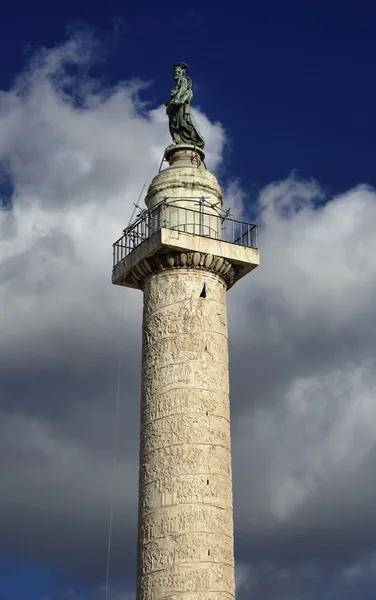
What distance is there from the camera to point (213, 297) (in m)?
25.9

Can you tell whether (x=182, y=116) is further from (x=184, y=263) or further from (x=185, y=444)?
(x=185, y=444)

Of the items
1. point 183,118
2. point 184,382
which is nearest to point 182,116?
point 183,118

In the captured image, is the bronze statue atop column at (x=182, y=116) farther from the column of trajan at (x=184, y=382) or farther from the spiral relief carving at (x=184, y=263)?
the spiral relief carving at (x=184, y=263)

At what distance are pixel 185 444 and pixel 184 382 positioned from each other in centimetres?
144

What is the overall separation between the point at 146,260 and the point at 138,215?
195 centimetres

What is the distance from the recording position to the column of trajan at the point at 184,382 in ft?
76.1

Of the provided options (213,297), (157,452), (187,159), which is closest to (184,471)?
(157,452)

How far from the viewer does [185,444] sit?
24.0 metres

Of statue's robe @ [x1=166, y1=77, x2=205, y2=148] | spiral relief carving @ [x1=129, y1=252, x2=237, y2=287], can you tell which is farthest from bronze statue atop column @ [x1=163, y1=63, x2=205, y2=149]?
spiral relief carving @ [x1=129, y1=252, x2=237, y2=287]

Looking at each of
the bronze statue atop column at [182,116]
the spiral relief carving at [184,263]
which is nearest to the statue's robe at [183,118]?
the bronze statue atop column at [182,116]

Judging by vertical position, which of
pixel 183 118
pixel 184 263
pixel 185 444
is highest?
pixel 183 118

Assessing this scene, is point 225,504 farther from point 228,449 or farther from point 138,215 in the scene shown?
point 138,215

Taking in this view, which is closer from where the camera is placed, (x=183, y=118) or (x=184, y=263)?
(x=184, y=263)

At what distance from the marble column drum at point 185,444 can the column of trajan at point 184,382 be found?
2 cm
